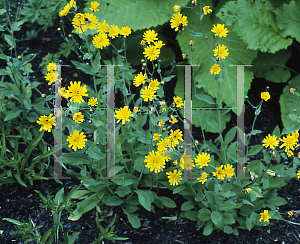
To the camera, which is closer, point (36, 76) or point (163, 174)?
point (163, 174)

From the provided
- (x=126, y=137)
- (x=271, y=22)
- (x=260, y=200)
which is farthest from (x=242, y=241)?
(x=271, y=22)

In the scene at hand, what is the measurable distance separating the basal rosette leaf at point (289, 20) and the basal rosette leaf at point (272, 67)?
370mm

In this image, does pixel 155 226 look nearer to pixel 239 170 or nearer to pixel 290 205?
pixel 239 170

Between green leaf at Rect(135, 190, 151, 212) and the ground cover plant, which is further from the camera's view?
green leaf at Rect(135, 190, 151, 212)

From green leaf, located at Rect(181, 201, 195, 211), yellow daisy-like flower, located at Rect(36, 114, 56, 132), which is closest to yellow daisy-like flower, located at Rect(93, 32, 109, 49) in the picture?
yellow daisy-like flower, located at Rect(36, 114, 56, 132)

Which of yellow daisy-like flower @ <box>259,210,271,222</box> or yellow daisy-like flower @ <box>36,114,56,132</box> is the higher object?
yellow daisy-like flower @ <box>36,114,56,132</box>

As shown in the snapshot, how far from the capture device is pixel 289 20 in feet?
7.95

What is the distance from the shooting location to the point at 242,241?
1816 mm

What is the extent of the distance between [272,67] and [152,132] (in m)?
1.65

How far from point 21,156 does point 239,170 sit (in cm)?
131

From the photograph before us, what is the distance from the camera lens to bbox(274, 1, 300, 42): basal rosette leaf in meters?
2.36
